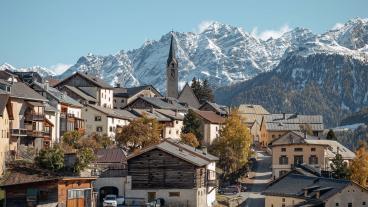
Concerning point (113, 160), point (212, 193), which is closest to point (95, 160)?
point (113, 160)

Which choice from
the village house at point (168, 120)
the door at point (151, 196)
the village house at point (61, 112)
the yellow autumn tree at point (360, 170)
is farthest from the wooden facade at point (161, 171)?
the village house at point (168, 120)

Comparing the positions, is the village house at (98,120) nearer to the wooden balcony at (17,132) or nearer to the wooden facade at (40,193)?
the wooden balcony at (17,132)

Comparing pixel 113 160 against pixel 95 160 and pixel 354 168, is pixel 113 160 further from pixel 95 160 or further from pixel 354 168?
pixel 354 168

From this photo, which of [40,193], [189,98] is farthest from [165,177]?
[189,98]

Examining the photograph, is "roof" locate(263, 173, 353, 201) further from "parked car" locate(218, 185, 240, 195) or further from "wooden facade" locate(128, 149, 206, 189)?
"wooden facade" locate(128, 149, 206, 189)

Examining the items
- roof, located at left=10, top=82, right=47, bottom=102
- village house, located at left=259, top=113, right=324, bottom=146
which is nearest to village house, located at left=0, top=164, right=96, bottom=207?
roof, located at left=10, top=82, right=47, bottom=102

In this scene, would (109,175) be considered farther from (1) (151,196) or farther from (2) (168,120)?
(2) (168,120)

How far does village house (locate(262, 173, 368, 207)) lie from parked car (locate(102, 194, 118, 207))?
2587 centimetres

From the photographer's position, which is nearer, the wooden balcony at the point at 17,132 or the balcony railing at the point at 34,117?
the wooden balcony at the point at 17,132

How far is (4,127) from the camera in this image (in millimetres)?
73750

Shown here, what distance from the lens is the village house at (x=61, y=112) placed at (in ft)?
324

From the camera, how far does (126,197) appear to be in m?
81.4

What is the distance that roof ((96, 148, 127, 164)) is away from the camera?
279 feet

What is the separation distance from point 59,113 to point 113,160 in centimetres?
1868
